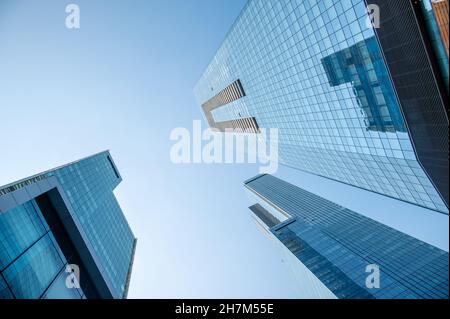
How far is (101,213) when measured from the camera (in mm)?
65812

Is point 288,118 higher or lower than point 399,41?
lower

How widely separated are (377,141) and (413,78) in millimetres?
16362

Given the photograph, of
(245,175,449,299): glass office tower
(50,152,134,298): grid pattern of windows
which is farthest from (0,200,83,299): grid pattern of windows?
(245,175,449,299): glass office tower

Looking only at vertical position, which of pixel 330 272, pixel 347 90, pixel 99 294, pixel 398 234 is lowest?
pixel 398 234

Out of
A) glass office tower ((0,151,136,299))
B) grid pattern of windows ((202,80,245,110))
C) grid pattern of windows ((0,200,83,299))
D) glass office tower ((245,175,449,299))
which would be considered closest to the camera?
grid pattern of windows ((0,200,83,299))

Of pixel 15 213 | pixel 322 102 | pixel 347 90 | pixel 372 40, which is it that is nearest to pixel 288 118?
pixel 322 102

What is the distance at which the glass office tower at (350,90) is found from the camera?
28.6 meters

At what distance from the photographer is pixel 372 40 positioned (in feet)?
114

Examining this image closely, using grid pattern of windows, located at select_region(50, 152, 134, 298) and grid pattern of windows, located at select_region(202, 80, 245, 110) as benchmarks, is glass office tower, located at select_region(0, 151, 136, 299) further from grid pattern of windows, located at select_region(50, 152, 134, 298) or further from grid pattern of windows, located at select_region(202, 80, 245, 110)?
grid pattern of windows, located at select_region(202, 80, 245, 110)

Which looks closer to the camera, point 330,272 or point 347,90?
point 347,90

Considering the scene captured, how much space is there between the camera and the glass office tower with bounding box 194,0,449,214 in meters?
28.6

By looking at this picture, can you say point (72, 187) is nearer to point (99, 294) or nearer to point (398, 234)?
point (99, 294)

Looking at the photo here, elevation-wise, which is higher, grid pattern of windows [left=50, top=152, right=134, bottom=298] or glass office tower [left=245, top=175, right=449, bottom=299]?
grid pattern of windows [left=50, top=152, right=134, bottom=298]

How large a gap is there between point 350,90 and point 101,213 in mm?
49920
